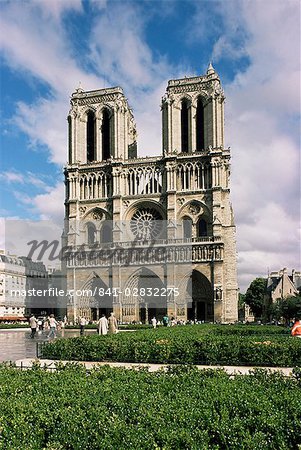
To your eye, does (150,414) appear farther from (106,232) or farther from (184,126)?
(184,126)

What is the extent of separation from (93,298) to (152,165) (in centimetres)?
1533

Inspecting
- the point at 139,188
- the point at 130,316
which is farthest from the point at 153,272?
the point at 139,188

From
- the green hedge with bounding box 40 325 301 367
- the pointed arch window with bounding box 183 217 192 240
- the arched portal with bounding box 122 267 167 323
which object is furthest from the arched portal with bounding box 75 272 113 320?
the green hedge with bounding box 40 325 301 367

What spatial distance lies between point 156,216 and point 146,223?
1.28 m

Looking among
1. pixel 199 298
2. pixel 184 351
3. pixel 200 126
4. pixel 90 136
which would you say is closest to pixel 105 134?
pixel 90 136

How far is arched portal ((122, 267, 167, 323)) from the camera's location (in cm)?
4572

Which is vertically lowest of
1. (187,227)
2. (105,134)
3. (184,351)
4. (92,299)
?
(92,299)

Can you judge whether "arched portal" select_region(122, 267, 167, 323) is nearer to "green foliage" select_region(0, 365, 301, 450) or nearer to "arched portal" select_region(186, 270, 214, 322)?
"arched portal" select_region(186, 270, 214, 322)

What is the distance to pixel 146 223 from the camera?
157 ft

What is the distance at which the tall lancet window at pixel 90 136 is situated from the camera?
52.1m

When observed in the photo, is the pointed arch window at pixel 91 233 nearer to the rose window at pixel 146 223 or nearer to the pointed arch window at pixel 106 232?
the pointed arch window at pixel 106 232

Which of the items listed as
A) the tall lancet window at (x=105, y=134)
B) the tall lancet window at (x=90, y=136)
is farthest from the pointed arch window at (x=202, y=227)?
the tall lancet window at (x=90, y=136)

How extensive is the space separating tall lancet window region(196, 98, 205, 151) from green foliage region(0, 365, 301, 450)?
42781 mm

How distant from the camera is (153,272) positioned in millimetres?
45656
